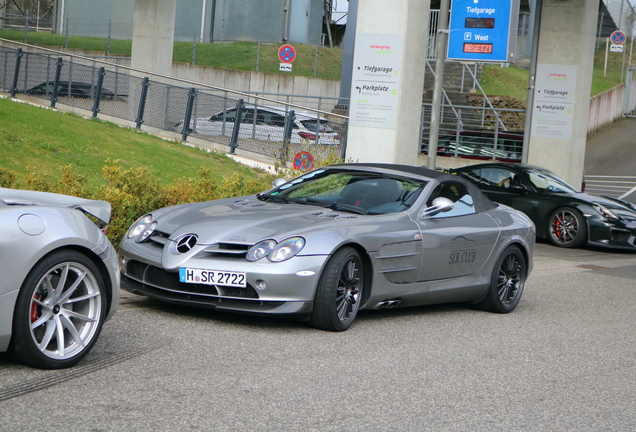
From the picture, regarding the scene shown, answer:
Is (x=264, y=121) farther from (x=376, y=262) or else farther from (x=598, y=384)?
(x=598, y=384)

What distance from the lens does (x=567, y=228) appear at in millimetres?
15477

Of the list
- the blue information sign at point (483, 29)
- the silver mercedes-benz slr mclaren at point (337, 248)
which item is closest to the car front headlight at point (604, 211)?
the blue information sign at point (483, 29)

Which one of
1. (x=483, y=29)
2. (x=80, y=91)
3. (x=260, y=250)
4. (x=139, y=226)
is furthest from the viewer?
(x=80, y=91)

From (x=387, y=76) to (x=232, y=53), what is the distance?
3073 centimetres

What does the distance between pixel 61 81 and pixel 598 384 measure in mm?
18868

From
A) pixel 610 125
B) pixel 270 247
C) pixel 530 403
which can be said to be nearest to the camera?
pixel 530 403

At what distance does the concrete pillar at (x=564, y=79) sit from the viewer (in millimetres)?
21938

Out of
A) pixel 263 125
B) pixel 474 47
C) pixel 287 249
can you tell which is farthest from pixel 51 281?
pixel 263 125

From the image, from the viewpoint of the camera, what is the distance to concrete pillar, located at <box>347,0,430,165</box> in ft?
51.5

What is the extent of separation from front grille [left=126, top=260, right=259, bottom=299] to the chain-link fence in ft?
48.4

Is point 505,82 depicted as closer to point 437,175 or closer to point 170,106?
point 170,106

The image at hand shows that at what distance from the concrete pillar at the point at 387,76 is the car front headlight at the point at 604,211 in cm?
348

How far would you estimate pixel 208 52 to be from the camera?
4553cm

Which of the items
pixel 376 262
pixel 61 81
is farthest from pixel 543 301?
pixel 61 81
